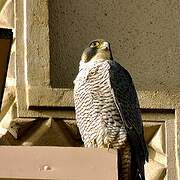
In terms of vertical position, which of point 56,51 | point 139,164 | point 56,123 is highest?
point 56,51

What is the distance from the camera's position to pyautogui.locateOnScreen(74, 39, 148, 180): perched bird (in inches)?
204

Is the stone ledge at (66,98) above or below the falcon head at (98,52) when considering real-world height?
below

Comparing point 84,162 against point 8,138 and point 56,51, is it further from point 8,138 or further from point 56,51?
point 56,51

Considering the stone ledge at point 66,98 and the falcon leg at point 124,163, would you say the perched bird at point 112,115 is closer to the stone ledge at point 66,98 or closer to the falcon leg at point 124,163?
the falcon leg at point 124,163

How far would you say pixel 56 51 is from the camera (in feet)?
21.3

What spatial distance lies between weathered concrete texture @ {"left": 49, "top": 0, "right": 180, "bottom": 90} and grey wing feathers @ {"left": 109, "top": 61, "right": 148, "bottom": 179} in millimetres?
969

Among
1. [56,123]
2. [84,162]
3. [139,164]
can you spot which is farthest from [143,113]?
[84,162]

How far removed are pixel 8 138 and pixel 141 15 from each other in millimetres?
1195

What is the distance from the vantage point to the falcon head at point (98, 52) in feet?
18.7

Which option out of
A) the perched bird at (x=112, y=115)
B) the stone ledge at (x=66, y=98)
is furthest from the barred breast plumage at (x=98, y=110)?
the stone ledge at (x=66, y=98)

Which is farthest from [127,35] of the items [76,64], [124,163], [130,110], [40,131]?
[124,163]

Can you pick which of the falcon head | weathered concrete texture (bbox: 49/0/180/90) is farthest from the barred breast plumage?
weathered concrete texture (bbox: 49/0/180/90)

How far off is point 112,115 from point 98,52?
21.8 inches

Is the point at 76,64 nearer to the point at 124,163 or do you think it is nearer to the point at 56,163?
the point at 124,163
